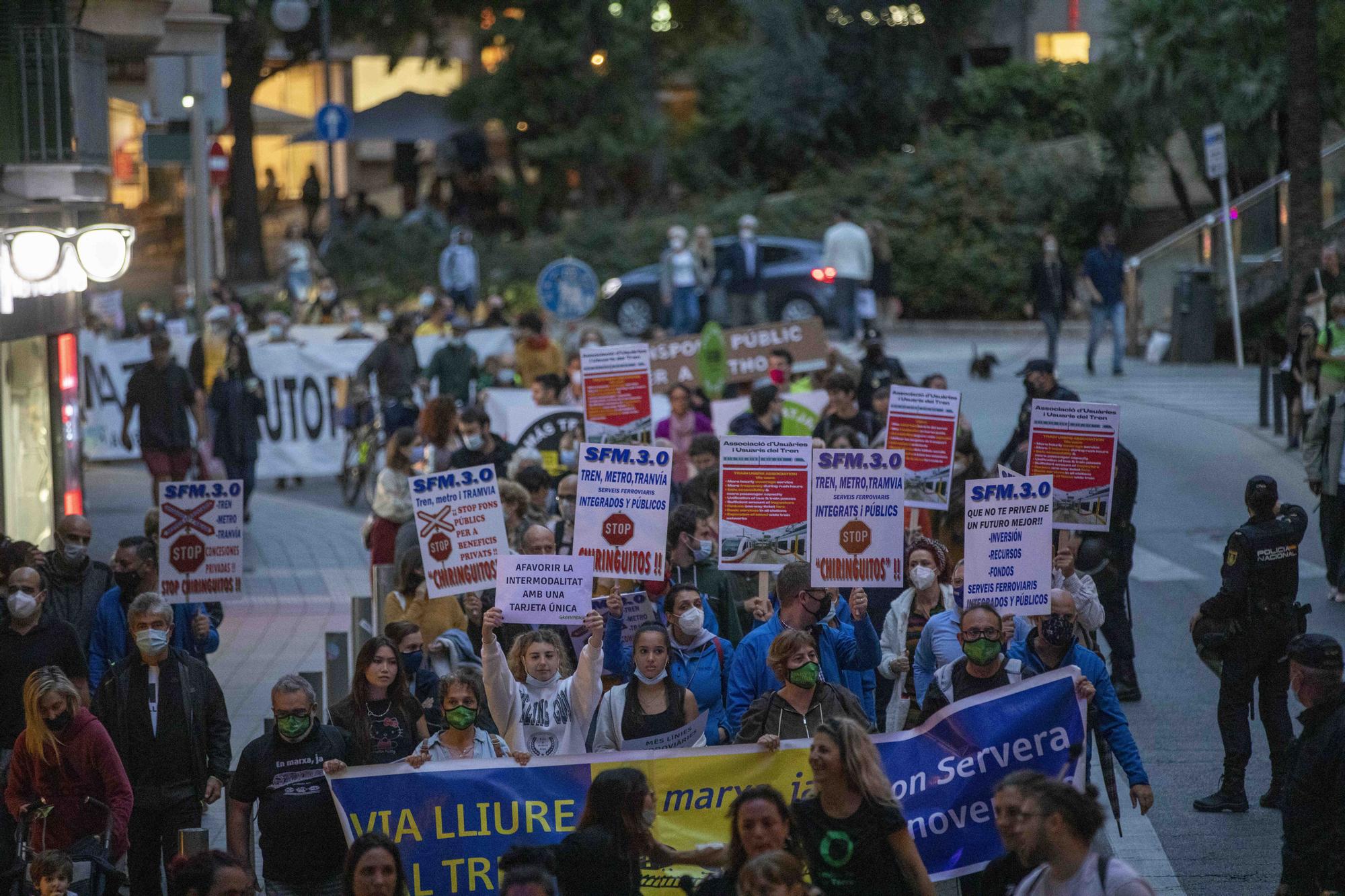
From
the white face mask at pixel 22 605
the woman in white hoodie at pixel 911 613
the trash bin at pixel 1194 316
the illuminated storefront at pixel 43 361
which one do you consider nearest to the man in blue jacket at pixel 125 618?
the white face mask at pixel 22 605

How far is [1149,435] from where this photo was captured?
64.9 feet

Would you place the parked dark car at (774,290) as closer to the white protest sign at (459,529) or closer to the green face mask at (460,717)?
the white protest sign at (459,529)

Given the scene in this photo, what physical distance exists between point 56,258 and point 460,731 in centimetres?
632

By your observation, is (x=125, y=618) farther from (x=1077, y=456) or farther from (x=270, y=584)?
(x=270, y=584)

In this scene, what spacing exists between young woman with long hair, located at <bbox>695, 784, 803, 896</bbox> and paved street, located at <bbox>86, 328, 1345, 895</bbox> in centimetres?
285

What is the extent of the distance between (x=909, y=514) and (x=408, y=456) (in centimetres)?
331

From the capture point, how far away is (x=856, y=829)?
5781 millimetres

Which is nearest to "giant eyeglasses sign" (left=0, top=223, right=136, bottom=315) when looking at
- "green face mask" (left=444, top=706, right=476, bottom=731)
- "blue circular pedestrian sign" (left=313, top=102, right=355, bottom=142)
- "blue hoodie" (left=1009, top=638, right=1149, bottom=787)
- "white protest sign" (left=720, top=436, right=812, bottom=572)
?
"white protest sign" (left=720, top=436, right=812, bottom=572)

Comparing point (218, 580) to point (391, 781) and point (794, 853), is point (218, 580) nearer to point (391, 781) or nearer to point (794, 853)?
point (391, 781)

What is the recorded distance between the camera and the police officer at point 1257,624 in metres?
8.72

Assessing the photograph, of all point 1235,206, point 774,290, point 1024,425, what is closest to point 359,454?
point 1024,425

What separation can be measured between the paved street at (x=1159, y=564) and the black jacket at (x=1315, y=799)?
1.19 m

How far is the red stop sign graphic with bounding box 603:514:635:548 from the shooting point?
878cm

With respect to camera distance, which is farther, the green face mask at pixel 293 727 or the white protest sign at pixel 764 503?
the white protest sign at pixel 764 503
